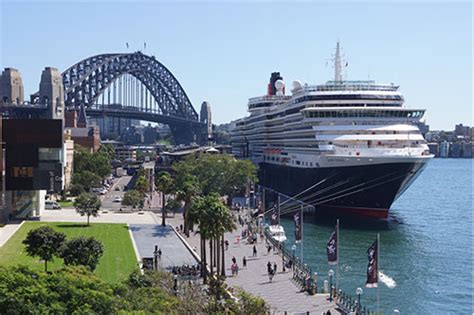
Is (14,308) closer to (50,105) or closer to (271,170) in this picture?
(271,170)

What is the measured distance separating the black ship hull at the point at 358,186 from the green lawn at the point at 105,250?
25.5 meters

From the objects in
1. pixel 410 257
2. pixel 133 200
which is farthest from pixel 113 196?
pixel 410 257

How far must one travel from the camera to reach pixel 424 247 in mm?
64062

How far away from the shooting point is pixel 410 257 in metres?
58.6

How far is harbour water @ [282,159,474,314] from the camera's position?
1741 inches

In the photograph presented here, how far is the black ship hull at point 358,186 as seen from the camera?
75.1 meters

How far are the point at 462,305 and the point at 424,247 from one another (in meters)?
20.8

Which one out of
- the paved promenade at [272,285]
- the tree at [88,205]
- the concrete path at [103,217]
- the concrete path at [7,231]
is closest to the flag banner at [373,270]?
the paved promenade at [272,285]

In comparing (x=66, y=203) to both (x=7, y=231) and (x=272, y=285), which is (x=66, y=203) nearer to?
(x=7, y=231)

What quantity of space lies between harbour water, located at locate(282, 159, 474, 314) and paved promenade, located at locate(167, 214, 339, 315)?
3538 mm

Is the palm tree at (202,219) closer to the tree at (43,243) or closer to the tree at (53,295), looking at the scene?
the tree at (43,243)

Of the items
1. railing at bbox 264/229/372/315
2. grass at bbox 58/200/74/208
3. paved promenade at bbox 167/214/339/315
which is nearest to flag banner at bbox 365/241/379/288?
railing at bbox 264/229/372/315

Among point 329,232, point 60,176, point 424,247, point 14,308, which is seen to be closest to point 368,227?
point 329,232

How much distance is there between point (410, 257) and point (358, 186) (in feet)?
64.6
